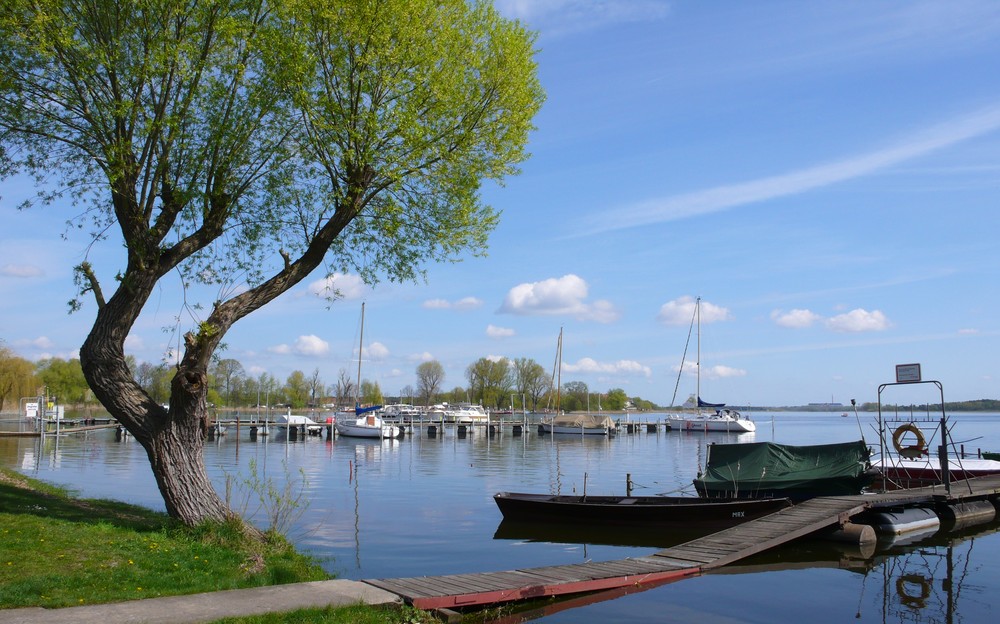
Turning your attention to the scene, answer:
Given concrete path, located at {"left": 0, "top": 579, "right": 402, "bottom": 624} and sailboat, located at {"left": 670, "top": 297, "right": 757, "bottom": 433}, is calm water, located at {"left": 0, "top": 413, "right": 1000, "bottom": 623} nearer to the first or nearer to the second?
concrete path, located at {"left": 0, "top": 579, "right": 402, "bottom": 624}

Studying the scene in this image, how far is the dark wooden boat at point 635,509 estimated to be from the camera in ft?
69.6

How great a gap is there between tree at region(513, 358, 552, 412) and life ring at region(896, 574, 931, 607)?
385ft

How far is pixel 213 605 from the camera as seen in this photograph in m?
9.27

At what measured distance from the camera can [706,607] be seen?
13.4 meters

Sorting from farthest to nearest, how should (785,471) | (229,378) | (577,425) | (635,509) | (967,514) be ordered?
(229,378) → (577,425) → (785,471) → (967,514) → (635,509)

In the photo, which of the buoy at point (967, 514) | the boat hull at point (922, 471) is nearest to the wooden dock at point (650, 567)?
the buoy at point (967, 514)

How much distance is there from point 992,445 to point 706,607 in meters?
74.8

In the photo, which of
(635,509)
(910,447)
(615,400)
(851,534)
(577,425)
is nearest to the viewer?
(851,534)

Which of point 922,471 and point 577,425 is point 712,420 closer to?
point 577,425

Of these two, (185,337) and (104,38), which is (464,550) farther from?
(104,38)

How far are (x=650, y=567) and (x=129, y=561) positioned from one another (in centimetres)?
874

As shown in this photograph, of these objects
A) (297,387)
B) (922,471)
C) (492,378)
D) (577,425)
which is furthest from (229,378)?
(922,471)

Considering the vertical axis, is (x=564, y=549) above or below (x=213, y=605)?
below

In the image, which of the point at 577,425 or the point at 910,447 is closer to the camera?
the point at 910,447
